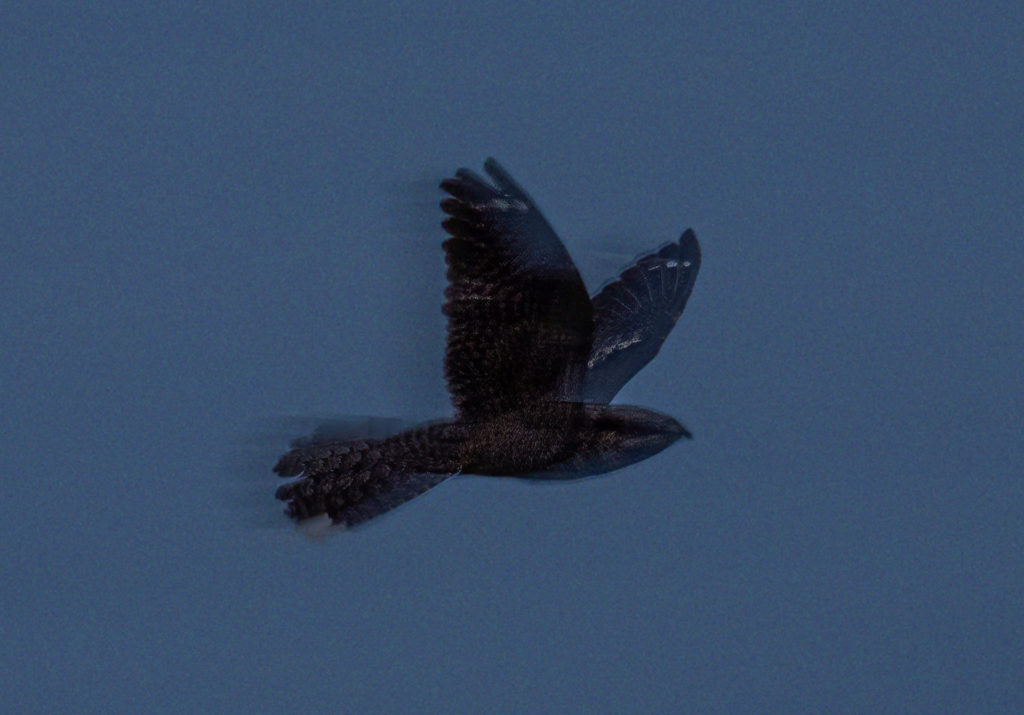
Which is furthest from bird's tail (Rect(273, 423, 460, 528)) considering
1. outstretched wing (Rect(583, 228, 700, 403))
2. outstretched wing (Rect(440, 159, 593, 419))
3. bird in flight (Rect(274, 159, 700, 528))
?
outstretched wing (Rect(583, 228, 700, 403))

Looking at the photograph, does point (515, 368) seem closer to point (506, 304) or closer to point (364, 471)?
→ point (506, 304)

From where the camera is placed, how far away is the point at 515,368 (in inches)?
95.6

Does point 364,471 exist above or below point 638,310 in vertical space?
below

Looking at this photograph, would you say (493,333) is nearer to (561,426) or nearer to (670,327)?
(561,426)

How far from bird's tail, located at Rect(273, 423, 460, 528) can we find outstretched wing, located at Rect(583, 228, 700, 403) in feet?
1.31

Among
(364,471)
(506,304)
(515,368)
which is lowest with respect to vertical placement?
(364,471)

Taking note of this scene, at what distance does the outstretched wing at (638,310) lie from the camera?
2691 mm

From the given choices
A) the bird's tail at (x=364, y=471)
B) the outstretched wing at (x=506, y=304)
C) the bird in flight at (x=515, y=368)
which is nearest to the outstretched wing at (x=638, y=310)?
the bird in flight at (x=515, y=368)

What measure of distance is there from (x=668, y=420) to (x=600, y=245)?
427mm

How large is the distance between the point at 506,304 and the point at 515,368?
0.16m

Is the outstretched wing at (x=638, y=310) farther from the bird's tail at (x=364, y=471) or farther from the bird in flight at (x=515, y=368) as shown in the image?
the bird's tail at (x=364, y=471)

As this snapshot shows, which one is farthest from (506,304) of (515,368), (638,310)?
(638,310)

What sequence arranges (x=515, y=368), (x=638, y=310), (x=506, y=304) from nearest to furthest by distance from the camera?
(x=506, y=304) < (x=515, y=368) < (x=638, y=310)

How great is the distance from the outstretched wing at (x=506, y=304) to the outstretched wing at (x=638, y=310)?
225 mm
